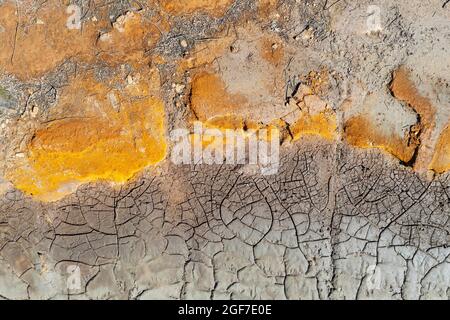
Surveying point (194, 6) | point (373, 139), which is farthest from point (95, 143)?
point (373, 139)

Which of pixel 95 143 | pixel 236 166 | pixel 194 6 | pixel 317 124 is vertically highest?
pixel 194 6

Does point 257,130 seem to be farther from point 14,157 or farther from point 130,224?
point 14,157

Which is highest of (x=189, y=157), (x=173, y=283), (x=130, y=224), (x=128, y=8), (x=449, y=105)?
(x=128, y=8)

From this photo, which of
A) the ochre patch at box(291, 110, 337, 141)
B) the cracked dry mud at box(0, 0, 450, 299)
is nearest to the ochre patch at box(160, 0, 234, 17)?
the cracked dry mud at box(0, 0, 450, 299)

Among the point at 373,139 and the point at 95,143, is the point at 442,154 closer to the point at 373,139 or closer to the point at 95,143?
the point at 373,139

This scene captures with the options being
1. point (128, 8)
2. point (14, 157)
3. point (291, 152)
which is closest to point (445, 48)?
point (291, 152)
